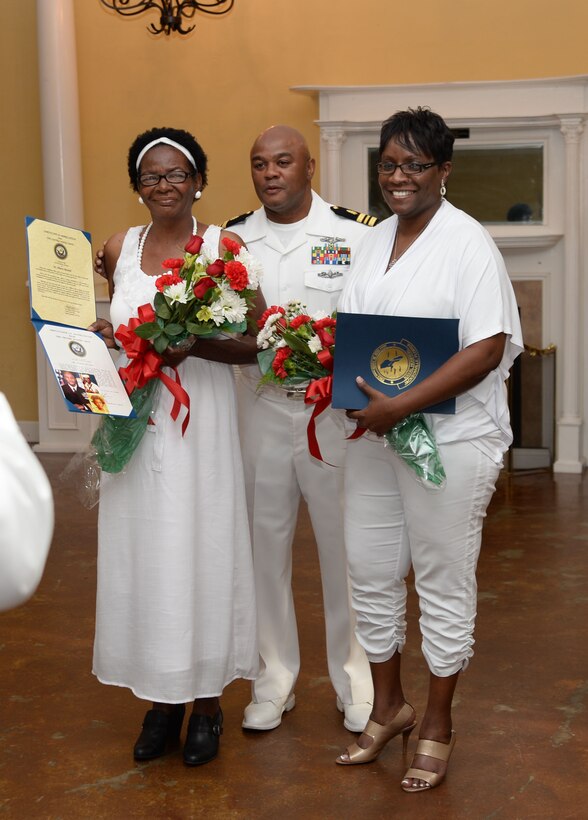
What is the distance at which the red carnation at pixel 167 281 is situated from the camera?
287 cm

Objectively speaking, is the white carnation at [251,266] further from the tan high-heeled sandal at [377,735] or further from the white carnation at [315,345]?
the tan high-heeled sandal at [377,735]

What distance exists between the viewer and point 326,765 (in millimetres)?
3012

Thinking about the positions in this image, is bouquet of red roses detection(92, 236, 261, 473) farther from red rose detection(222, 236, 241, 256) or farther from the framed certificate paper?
the framed certificate paper

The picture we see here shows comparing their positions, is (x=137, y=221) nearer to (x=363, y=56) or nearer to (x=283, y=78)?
(x=283, y=78)

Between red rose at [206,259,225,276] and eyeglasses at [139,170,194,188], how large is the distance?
0.31 meters

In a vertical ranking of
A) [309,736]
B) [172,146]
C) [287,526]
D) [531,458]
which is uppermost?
[172,146]

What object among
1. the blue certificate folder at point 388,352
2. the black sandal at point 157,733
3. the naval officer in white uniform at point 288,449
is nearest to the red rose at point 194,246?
the naval officer in white uniform at point 288,449

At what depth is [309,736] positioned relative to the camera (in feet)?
10.5

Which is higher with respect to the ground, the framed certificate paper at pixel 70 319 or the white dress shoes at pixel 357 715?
the framed certificate paper at pixel 70 319

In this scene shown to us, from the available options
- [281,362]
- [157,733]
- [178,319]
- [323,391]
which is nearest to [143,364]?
[178,319]

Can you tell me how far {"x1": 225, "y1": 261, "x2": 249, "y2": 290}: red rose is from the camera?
9.30ft

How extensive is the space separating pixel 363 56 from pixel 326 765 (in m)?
5.83

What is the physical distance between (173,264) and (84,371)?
0.40 m

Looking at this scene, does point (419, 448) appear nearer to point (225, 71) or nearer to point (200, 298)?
point (200, 298)
